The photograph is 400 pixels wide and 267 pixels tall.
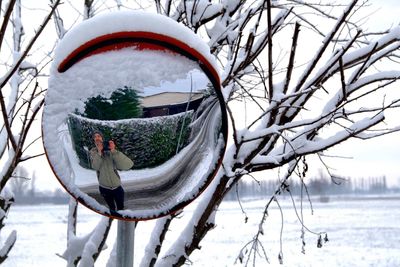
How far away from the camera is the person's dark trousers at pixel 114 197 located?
1105mm

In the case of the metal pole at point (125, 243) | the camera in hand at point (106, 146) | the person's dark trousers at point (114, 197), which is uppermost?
the camera in hand at point (106, 146)

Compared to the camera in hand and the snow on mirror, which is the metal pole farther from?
the camera in hand

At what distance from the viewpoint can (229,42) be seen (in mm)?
2598

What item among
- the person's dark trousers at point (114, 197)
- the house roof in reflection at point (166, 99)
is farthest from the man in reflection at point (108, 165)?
the house roof in reflection at point (166, 99)

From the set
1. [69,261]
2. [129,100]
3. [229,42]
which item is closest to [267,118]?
[229,42]

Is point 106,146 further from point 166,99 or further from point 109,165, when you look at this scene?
point 166,99

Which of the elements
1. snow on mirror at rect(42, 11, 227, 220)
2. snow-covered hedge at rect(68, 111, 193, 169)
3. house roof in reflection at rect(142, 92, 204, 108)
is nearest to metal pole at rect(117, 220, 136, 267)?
snow on mirror at rect(42, 11, 227, 220)

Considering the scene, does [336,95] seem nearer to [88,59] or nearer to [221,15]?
[221,15]

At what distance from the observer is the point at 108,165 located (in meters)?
1.08

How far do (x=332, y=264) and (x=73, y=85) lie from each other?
15.3 m

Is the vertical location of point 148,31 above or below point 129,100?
above

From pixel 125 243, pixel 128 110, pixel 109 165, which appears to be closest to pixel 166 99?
pixel 128 110

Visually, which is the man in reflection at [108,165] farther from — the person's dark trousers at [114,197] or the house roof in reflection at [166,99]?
A: the house roof in reflection at [166,99]

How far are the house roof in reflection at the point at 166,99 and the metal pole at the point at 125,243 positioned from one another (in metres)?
0.30
